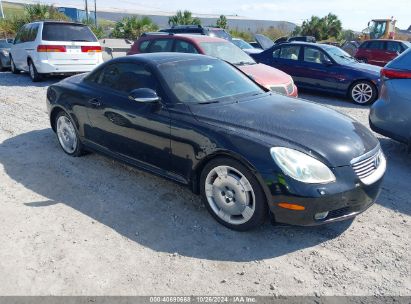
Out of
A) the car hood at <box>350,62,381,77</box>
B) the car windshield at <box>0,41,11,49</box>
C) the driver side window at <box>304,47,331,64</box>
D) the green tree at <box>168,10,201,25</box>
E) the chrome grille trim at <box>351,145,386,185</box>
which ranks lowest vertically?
the chrome grille trim at <box>351,145,386,185</box>

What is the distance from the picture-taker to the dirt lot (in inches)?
103

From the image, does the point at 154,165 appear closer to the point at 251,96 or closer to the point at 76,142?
the point at 251,96

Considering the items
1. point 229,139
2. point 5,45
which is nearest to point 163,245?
point 229,139

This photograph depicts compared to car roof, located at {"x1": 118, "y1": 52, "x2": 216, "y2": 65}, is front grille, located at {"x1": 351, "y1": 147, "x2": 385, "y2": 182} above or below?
below

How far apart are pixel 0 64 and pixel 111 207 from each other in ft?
39.8

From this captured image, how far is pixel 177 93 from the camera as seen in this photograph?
3.66 meters

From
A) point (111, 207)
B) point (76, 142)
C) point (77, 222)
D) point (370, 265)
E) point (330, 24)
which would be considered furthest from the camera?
point (330, 24)

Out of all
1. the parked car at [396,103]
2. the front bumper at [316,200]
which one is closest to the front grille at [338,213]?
the front bumper at [316,200]

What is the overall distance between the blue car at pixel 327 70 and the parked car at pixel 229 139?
5.42 metres

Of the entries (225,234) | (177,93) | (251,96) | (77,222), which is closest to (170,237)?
(225,234)

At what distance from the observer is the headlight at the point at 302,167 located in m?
2.83

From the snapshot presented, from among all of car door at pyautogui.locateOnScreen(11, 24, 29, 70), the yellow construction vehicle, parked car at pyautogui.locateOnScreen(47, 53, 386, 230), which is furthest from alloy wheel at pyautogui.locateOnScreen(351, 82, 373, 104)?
the yellow construction vehicle

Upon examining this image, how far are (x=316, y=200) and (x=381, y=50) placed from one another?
50.1ft

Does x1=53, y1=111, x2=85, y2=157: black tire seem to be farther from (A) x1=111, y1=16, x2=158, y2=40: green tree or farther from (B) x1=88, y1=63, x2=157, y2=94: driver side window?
(A) x1=111, y1=16, x2=158, y2=40: green tree
